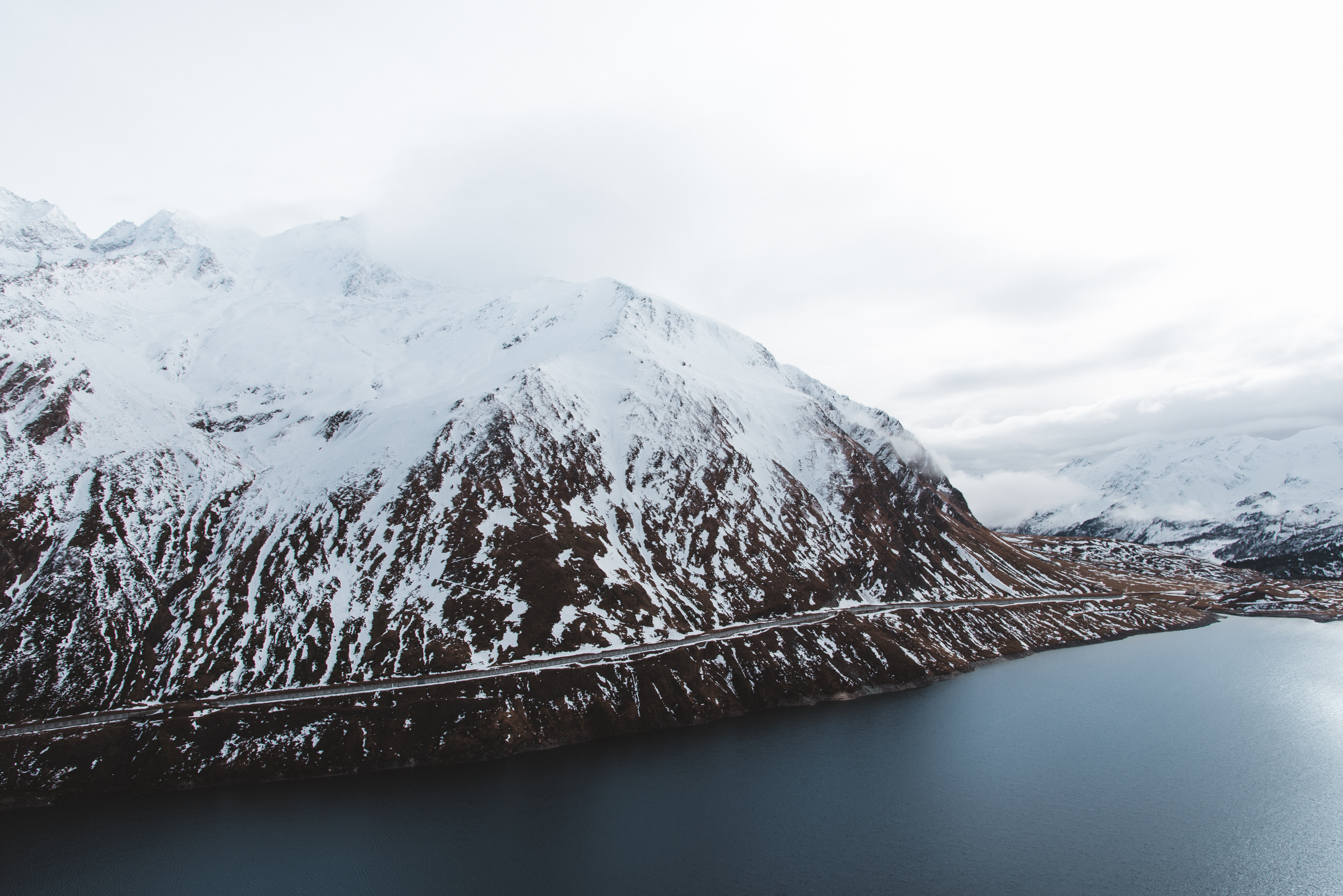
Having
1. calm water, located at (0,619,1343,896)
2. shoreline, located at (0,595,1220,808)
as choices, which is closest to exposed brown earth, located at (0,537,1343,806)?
shoreline, located at (0,595,1220,808)

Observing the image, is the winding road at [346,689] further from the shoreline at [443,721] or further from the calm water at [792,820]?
the calm water at [792,820]

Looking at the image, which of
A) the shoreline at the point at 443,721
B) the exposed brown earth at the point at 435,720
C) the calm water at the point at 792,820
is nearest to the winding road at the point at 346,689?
the exposed brown earth at the point at 435,720

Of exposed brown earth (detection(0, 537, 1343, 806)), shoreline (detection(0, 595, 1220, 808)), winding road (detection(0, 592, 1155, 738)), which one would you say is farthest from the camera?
winding road (detection(0, 592, 1155, 738))

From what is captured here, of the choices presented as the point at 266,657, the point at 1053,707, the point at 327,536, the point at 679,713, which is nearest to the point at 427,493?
the point at 327,536

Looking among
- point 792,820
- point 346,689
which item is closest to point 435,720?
point 346,689

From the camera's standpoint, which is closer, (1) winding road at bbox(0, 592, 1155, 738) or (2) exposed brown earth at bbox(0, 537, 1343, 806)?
(2) exposed brown earth at bbox(0, 537, 1343, 806)

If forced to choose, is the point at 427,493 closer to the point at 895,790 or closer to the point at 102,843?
the point at 102,843

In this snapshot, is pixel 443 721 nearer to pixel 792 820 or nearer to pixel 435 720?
pixel 435 720

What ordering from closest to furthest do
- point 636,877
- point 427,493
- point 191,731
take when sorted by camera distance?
point 636,877 < point 191,731 < point 427,493

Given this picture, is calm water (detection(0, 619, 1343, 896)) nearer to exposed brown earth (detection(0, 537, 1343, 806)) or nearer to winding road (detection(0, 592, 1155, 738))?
exposed brown earth (detection(0, 537, 1343, 806))
